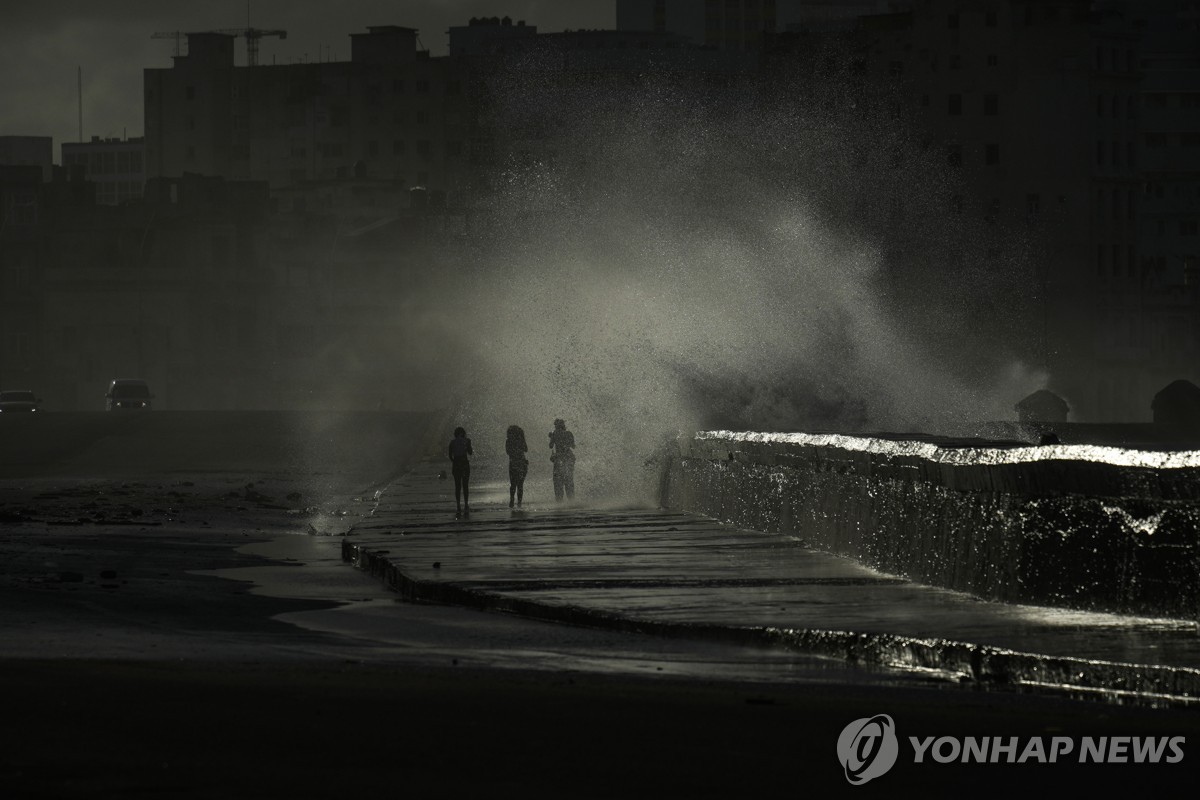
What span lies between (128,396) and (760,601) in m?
69.2

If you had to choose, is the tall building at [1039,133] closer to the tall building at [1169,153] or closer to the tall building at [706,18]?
the tall building at [1169,153]

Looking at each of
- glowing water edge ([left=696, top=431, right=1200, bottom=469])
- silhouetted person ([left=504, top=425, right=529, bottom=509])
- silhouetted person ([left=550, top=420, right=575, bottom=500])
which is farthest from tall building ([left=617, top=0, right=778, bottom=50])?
glowing water edge ([left=696, top=431, right=1200, bottom=469])

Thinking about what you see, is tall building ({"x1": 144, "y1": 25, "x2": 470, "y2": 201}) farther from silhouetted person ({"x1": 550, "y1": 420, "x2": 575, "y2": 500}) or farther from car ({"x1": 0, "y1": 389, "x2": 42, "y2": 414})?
silhouetted person ({"x1": 550, "y1": 420, "x2": 575, "y2": 500})

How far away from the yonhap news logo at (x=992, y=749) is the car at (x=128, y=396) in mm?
73327

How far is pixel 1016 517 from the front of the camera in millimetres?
13445

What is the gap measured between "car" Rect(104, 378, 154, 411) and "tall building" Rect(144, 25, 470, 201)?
243 feet

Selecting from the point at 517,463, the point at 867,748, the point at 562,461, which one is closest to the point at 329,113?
the point at 562,461

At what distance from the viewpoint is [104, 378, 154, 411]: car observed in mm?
79812

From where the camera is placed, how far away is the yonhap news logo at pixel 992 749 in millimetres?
7832

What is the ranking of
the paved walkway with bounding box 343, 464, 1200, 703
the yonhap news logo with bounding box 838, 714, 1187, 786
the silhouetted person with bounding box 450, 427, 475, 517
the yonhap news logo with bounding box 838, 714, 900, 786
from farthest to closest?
the silhouetted person with bounding box 450, 427, 475, 517, the paved walkway with bounding box 343, 464, 1200, 703, the yonhap news logo with bounding box 838, 714, 1187, 786, the yonhap news logo with bounding box 838, 714, 900, 786

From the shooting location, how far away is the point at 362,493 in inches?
1527

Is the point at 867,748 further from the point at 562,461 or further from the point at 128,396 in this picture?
the point at 128,396

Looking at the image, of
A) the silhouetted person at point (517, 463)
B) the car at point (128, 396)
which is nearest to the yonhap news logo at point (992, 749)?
the silhouetted person at point (517, 463)

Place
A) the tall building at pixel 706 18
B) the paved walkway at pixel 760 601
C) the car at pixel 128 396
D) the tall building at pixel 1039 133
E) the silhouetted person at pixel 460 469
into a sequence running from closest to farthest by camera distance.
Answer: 1. the paved walkway at pixel 760 601
2. the silhouetted person at pixel 460 469
3. the car at pixel 128 396
4. the tall building at pixel 1039 133
5. the tall building at pixel 706 18
